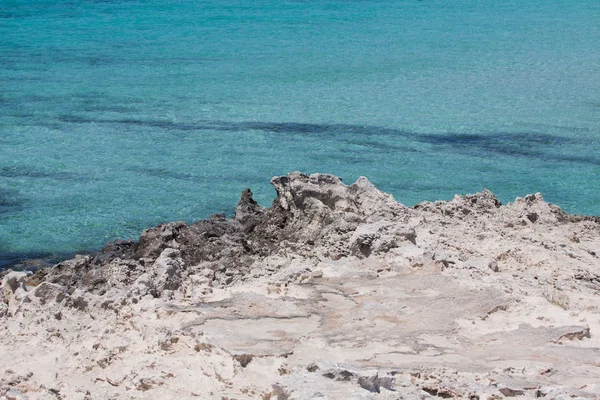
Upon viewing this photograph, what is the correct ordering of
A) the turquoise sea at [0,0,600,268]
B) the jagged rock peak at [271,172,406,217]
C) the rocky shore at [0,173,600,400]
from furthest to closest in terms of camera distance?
the turquoise sea at [0,0,600,268], the jagged rock peak at [271,172,406,217], the rocky shore at [0,173,600,400]

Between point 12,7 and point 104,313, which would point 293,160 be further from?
point 12,7

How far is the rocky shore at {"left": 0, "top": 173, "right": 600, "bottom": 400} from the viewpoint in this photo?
14.4 ft

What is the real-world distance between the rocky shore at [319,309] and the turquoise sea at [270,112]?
3.36 metres

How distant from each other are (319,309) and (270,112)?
9.61m

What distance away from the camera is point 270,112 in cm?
1470

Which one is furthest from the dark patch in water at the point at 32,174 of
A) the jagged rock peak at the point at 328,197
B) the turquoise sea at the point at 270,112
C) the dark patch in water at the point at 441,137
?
the jagged rock peak at the point at 328,197

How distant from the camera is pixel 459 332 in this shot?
196 inches

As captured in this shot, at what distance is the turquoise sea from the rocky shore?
11.0 ft

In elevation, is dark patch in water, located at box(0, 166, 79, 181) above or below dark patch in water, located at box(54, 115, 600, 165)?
below

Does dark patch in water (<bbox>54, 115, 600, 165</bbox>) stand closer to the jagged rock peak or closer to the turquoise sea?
the turquoise sea

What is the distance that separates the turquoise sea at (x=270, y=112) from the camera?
36.4ft

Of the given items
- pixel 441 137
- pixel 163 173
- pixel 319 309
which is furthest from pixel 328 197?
pixel 441 137

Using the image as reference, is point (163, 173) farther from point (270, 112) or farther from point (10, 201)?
point (270, 112)

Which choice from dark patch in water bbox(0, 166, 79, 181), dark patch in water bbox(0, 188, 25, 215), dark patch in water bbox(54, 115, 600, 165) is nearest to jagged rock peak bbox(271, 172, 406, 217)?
dark patch in water bbox(0, 188, 25, 215)
